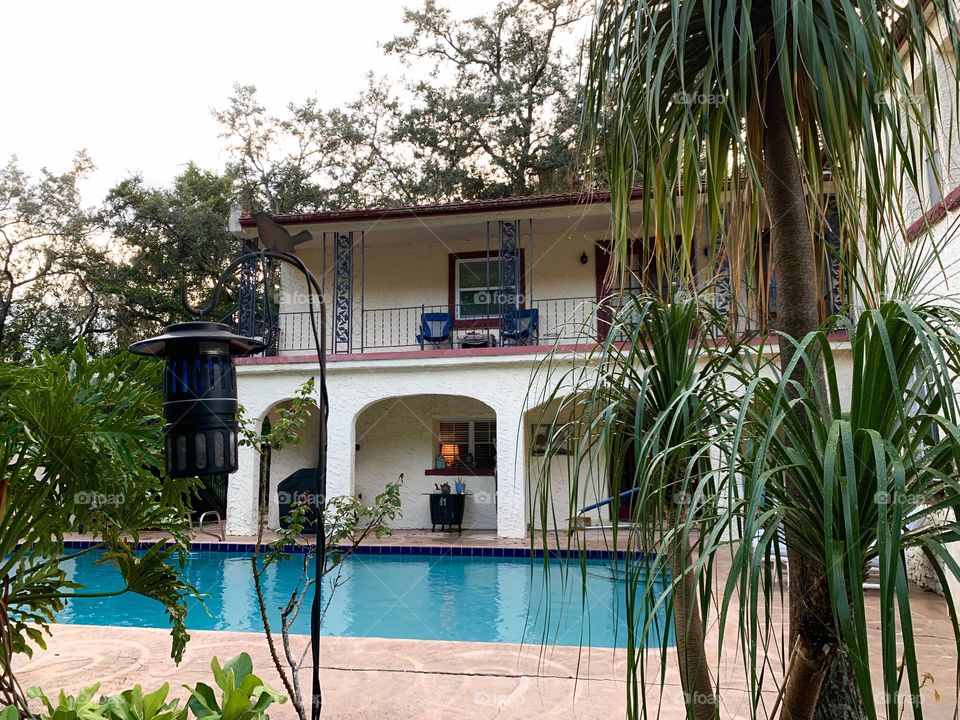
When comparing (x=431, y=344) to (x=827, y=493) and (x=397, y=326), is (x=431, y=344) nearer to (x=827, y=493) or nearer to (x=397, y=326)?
(x=397, y=326)

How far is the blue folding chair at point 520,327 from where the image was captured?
454 inches

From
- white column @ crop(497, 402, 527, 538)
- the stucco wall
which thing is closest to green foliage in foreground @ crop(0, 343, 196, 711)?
the stucco wall

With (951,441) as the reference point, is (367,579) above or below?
below

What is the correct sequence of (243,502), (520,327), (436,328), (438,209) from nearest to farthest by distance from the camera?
(438,209), (243,502), (520,327), (436,328)

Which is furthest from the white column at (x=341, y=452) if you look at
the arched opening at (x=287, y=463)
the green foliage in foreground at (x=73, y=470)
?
the green foliage in foreground at (x=73, y=470)

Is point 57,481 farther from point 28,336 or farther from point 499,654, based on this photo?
point 28,336

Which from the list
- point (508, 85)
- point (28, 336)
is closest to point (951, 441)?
point (508, 85)

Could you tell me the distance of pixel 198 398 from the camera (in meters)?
2.19

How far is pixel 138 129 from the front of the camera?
64.0 ft

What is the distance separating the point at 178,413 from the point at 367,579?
7025 mm

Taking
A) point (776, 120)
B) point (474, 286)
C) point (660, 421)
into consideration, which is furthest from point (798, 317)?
point (474, 286)

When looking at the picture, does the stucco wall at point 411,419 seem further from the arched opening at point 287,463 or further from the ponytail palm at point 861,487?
the ponytail palm at point 861,487

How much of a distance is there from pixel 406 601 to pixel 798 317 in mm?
6419

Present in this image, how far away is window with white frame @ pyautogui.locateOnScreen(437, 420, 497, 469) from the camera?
1334 centimetres
